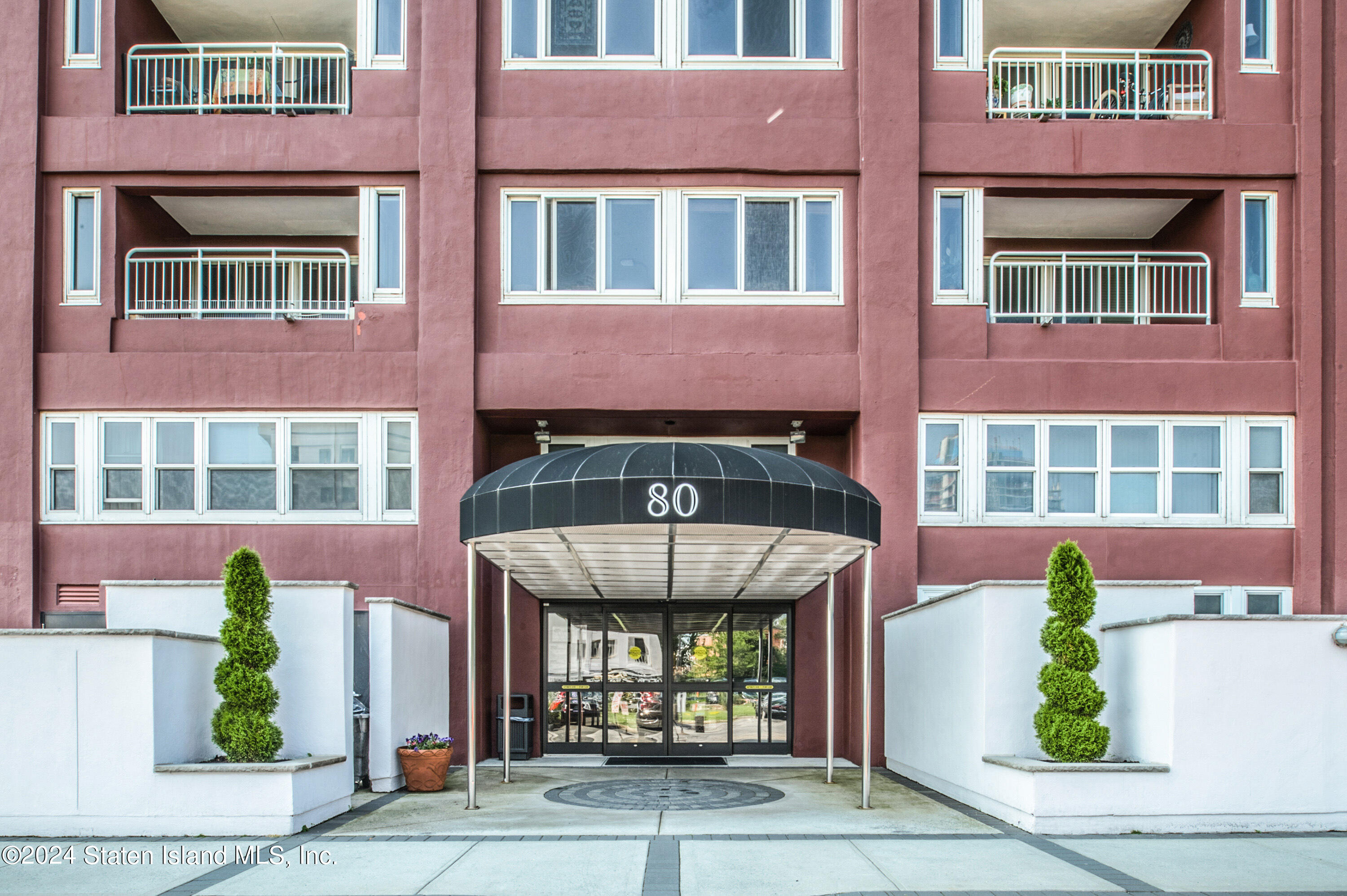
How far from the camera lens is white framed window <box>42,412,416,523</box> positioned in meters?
16.3

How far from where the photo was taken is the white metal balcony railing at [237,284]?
17.0 m

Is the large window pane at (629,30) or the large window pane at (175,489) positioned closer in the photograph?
the large window pane at (175,489)

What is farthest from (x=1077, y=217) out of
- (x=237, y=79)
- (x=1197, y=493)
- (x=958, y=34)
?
(x=237, y=79)

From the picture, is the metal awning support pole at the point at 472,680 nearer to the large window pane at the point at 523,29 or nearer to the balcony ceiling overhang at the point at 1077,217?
the large window pane at the point at 523,29

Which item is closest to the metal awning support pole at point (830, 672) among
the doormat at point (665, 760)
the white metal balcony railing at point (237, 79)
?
the doormat at point (665, 760)

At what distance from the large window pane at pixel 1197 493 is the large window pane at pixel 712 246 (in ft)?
22.0

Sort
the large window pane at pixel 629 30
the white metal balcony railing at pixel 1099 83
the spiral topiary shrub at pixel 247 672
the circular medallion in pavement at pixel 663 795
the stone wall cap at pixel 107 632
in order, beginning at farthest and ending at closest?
the white metal balcony railing at pixel 1099 83, the large window pane at pixel 629 30, the circular medallion in pavement at pixel 663 795, the spiral topiary shrub at pixel 247 672, the stone wall cap at pixel 107 632

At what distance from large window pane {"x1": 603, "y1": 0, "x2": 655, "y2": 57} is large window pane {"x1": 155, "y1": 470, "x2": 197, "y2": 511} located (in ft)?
27.6

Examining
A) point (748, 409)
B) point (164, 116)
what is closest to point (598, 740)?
point (748, 409)

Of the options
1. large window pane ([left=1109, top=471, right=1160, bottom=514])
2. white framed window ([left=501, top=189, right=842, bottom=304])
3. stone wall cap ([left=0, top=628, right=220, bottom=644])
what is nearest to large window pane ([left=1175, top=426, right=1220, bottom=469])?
large window pane ([left=1109, top=471, right=1160, bottom=514])

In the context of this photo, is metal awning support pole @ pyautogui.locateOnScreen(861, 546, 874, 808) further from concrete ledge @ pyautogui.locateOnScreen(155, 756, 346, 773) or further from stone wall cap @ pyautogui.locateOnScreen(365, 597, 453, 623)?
concrete ledge @ pyautogui.locateOnScreen(155, 756, 346, 773)

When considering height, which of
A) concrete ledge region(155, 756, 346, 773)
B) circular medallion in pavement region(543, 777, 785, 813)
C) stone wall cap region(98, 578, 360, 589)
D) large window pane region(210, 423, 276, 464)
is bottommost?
circular medallion in pavement region(543, 777, 785, 813)

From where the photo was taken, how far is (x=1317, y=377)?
1628 cm

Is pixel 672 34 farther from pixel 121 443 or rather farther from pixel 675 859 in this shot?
pixel 675 859
